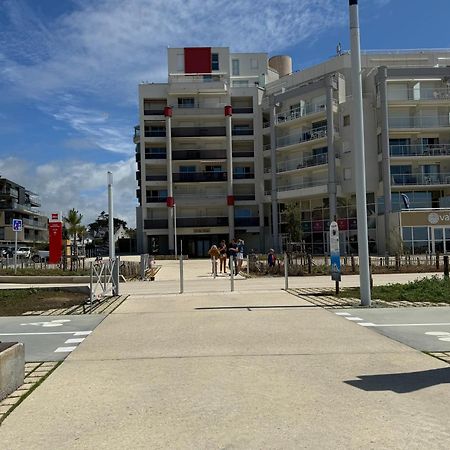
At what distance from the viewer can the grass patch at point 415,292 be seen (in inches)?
512

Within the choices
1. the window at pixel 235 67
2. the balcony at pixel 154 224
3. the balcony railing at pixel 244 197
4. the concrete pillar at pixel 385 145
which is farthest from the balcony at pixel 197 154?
the concrete pillar at pixel 385 145

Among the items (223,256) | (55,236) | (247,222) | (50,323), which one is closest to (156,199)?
(247,222)

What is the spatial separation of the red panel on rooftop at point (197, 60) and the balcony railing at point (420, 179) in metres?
31.2

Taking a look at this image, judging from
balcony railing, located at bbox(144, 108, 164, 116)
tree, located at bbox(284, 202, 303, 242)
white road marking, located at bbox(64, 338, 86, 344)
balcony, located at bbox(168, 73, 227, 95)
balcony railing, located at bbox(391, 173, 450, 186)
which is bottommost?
white road marking, located at bbox(64, 338, 86, 344)

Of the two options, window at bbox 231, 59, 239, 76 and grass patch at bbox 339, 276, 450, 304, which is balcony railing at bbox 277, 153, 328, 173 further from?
grass patch at bbox 339, 276, 450, 304

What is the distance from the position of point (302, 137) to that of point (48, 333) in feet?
178

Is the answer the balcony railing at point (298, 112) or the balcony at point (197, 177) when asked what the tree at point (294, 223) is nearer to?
the balcony railing at point (298, 112)

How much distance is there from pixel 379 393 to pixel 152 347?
3.61 meters

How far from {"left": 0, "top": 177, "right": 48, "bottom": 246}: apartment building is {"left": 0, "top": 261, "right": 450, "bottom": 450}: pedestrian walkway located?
8957 cm

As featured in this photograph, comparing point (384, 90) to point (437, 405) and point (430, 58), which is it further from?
point (437, 405)

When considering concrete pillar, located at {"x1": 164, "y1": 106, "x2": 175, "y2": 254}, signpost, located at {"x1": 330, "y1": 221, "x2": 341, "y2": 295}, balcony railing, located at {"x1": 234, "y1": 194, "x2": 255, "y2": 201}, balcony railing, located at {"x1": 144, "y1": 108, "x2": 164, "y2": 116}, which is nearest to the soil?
signpost, located at {"x1": 330, "y1": 221, "x2": 341, "y2": 295}

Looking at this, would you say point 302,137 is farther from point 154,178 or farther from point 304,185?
point 154,178

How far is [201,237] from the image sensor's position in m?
70.5

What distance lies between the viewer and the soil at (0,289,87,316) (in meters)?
12.4
